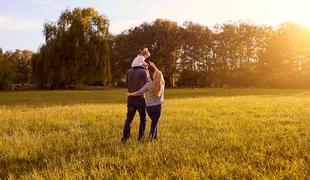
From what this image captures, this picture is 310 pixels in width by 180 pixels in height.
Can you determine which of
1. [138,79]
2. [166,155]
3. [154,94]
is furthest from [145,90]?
[166,155]

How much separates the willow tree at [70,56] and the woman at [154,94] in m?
37.3

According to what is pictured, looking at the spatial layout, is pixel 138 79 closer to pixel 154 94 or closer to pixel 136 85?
pixel 136 85

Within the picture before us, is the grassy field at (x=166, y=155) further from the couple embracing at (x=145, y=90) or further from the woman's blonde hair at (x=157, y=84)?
the woman's blonde hair at (x=157, y=84)

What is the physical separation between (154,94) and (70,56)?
39.4 m

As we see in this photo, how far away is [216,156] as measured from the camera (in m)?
5.80

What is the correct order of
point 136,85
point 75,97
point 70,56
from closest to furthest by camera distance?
point 136,85, point 75,97, point 70,56

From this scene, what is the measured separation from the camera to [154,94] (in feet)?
23.7

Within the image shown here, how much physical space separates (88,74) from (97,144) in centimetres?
3808

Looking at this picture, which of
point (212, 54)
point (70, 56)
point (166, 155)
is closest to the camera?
point (166, 155)

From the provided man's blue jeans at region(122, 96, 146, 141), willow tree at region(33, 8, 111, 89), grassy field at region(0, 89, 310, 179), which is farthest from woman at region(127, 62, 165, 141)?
willow tree at region(33, 8, 111, 89)

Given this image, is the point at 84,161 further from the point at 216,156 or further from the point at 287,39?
the point at 287,39

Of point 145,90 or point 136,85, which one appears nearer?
point 145,90

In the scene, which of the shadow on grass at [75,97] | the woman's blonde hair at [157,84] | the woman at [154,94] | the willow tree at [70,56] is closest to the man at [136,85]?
the woman at [154,94]

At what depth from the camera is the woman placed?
7152 mm
